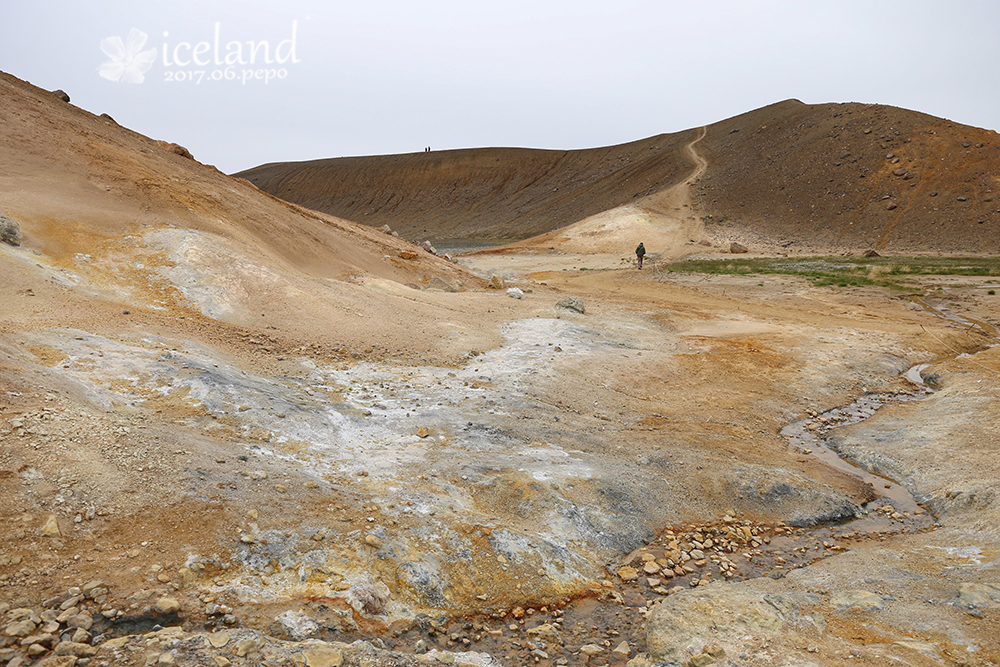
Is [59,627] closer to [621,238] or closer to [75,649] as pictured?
[75,649]

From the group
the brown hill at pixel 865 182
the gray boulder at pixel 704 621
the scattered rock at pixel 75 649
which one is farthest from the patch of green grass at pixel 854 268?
the scattered rock at pixel 75 649

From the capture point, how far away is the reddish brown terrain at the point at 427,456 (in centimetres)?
430

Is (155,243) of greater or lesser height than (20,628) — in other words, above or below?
above

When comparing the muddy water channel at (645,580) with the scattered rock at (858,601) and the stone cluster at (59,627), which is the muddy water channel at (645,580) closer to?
the scattered rock at (858,601)

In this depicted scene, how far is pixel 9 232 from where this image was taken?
33.6 ft

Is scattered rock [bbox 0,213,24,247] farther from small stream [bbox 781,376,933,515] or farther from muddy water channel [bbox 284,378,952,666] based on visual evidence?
small stream [bbox 781,376,933,515]

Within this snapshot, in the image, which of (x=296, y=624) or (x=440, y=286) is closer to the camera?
(x=296, y=624)

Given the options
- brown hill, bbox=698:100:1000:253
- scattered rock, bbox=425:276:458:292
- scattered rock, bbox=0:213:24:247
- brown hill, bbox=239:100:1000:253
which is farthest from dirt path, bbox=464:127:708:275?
scattered rock, bbox=0:213:24:247

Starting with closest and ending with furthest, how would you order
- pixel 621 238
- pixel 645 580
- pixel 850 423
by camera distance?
1. pixel 645 580
2. pixel 850 423
3. pixel 621 238

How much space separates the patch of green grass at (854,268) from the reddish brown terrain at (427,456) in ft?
15.5

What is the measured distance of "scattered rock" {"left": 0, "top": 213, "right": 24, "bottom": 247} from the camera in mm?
10148

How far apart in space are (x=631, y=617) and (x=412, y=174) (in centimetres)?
7696

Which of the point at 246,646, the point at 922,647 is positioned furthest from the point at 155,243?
the point at 922,647

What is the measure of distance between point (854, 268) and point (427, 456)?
2511 centimetres
